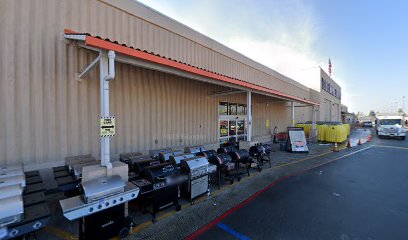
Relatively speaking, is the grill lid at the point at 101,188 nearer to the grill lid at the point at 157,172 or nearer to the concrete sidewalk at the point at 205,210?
the grill lid at the point at 157,172

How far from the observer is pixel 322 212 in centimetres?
402

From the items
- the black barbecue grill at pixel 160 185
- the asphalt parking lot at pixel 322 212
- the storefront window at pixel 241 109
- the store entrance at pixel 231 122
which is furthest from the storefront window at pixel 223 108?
the black barbecue grill at pixel 160 185

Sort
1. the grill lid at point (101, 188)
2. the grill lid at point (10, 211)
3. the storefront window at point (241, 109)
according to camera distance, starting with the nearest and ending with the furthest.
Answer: the grill lid at point (10, 211) → the grill lid at point (101, 188) → the storefront window at point (241, 109)

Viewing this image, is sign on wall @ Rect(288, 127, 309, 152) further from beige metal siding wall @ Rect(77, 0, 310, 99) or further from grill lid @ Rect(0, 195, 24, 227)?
grill lid @ Rect(0, 195, 24, 227)

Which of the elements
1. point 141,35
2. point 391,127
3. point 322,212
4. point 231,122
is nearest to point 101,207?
point 322,212

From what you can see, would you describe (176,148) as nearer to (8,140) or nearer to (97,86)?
(97,86)

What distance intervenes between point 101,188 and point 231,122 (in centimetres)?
903

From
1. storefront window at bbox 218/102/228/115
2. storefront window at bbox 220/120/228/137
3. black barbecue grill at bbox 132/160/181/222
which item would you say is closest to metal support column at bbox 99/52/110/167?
black barbecue grill at bbox 132/160/181/222

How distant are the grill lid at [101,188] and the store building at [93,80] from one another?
4.68ft

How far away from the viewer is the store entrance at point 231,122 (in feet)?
34.0

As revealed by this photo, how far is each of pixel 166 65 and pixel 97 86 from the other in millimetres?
2434

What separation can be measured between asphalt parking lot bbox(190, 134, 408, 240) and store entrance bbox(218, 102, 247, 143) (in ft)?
15.7

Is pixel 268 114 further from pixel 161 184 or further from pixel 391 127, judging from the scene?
pixel 391 127

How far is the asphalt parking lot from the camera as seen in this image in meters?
3.31
